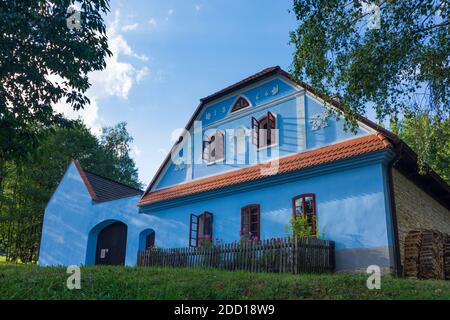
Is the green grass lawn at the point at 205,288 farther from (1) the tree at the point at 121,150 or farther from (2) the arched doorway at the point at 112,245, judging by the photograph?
(1) the tree at the point at 121,150

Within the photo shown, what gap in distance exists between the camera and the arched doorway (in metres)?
19.3

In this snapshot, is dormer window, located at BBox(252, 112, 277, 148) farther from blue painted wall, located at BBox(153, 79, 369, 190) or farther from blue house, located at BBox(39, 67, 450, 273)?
blue painted wall, located at BBox(153, 79, 369, 190)

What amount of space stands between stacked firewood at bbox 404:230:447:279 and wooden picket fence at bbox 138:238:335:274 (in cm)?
204

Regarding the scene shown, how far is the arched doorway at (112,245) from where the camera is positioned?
63.3ft

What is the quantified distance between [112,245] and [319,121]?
11445 millimetres

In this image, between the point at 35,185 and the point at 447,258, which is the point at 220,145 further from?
the point at 35,185

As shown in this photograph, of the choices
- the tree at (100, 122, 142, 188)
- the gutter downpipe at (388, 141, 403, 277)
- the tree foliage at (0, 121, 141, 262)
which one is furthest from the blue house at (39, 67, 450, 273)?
the tree at (100, 122, 142, 188)

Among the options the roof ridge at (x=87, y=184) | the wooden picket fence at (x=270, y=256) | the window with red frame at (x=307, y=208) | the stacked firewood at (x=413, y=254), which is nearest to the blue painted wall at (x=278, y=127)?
the window with red frame at (x=307, y=208)

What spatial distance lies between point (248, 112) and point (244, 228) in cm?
437

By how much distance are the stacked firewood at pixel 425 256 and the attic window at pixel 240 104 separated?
7602mm

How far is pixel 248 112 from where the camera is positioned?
16062 millimetres

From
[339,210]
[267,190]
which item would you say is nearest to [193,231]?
[267,190]

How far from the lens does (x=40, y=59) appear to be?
11594mm
